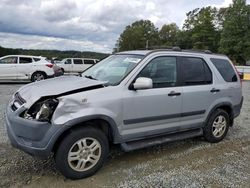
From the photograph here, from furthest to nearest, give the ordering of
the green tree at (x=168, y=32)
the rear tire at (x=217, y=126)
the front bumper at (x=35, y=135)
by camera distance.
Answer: the green tree at (x=168, y=32) < the rear tire at (x=217, y=126) < the front bumper at (x=35, y=135)

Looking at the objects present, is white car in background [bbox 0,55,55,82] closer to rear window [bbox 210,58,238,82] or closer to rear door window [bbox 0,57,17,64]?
rear door window [bbox 0,57,17,64]

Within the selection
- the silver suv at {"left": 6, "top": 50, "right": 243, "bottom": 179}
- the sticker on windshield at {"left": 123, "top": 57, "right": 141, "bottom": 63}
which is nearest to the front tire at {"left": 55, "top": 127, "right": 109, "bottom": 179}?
the silver suv at {"left": 6, "top": 50, "right": 243, "bottom": 179}

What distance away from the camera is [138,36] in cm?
8344

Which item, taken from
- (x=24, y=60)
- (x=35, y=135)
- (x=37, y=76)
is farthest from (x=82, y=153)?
(x=24, y=60)

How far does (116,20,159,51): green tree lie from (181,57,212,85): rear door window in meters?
73.0

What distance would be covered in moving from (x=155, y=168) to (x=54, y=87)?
1.85 meters

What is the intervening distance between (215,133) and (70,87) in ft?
10.3

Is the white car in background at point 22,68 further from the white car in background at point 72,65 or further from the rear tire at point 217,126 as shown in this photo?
the rear tire at point 217,126

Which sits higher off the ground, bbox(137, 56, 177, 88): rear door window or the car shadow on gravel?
bbox(137, 56, 177, 88): rear door window

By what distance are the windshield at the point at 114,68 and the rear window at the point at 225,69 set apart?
5.89 ft

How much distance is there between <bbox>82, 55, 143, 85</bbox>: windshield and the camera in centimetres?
457

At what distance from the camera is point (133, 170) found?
4.38 m

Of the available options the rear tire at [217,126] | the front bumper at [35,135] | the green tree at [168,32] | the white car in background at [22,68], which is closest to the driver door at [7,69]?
the white car in background at [22,68]

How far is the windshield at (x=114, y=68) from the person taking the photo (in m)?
4.57
